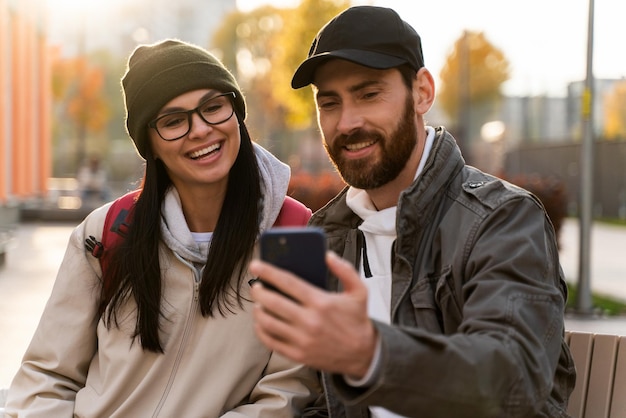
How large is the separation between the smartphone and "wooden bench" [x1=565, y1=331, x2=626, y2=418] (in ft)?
6.22

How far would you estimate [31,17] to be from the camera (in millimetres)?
27906

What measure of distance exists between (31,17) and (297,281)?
28062mm

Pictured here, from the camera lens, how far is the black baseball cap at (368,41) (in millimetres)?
2778

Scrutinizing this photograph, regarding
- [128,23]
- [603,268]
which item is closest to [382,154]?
[603,268]

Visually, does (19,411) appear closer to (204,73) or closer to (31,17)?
(204,73)

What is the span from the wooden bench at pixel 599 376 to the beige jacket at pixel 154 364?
0.99 metres

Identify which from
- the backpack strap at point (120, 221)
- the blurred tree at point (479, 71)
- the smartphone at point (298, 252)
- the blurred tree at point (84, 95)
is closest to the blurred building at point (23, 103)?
the backpack strap at point (120, 221)

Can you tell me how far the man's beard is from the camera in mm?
2916

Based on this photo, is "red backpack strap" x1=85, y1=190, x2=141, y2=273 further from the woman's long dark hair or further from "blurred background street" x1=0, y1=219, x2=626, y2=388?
"blurred background street" x1=0, y1=219, x2=626, y2=388

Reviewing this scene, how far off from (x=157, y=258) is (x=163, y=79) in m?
0.64

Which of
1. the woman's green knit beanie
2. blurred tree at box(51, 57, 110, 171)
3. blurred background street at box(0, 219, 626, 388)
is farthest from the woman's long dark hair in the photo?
blurred tree at box(51, 57, 110, 171)

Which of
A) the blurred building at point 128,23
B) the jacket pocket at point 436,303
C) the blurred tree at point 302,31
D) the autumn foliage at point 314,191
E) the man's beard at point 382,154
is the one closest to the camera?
the jacket pocket at point 436,303

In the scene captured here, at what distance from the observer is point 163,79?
3.28 metres

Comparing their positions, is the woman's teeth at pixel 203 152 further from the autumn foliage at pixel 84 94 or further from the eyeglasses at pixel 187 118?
the autumn foliage at pixel 84 94
